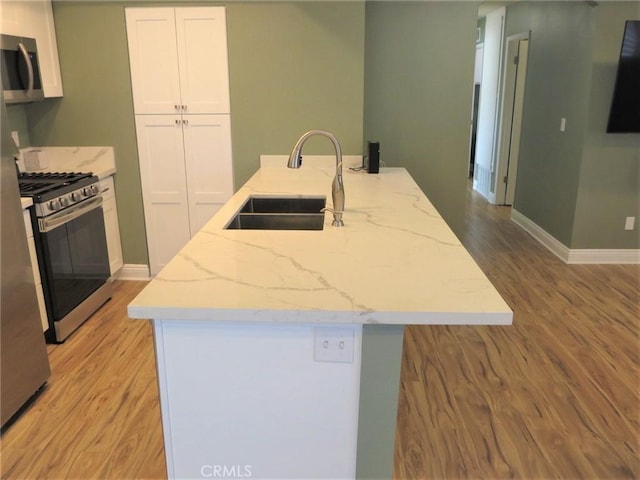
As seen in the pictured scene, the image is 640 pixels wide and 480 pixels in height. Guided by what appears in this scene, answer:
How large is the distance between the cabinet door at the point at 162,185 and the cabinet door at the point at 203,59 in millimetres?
234

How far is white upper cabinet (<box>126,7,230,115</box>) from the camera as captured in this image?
3652 mm

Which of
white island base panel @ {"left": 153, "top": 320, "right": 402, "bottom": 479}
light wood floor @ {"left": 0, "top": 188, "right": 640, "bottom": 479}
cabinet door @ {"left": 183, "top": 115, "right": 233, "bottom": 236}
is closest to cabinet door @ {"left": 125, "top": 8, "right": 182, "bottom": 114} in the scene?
cabinet door @ {"left": 183, "top": 115, "right": 233, "bottom": 236}

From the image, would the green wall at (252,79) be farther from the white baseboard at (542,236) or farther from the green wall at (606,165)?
the white baseboard at (542,236)

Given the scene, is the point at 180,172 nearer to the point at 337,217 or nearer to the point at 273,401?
the point at 337,217

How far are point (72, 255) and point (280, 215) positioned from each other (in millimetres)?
1510

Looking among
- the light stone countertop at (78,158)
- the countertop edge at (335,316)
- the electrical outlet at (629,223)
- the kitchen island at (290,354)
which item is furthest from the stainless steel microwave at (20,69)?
the electrical outlet at (629,223)

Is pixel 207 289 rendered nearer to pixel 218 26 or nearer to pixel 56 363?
pixel 56 363

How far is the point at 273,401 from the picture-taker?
159cm

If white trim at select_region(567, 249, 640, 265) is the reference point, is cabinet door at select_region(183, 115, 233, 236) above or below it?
above

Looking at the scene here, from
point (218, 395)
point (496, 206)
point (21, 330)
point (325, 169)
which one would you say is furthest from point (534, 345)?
point (496, 206)

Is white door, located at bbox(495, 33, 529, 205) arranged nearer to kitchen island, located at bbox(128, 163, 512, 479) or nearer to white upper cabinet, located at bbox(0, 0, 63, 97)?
white upper cabinet, located at bbox(0, 0, 63, 97)

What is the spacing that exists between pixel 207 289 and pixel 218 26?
2669mm

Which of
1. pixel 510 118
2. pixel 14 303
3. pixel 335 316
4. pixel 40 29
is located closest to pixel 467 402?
pixel 335 316

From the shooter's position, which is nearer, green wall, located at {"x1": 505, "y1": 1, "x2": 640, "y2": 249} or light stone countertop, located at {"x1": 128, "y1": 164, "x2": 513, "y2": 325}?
light stone countertop, located at {"x1": 128, "y1": 164, "x2": 513, "y2": 325}
